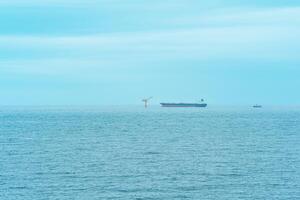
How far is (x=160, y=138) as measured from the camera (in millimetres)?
121062

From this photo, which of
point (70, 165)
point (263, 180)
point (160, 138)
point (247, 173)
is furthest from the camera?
point (160, 138)

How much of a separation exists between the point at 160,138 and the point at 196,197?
67.0 m

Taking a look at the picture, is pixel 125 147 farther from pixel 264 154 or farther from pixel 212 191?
pixel 212 191

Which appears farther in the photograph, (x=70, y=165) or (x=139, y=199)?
(x=70, y=165)

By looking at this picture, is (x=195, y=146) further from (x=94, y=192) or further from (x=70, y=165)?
(x=94, y=192)

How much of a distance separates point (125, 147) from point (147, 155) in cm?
1411

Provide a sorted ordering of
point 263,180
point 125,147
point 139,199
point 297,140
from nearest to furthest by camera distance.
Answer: point 139,199, point 263,180, point 125,147, point 297,140

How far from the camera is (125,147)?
98688 millimetres

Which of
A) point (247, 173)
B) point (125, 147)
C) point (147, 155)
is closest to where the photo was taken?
point (247, 173)

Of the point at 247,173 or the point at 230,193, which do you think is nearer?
the point at 230,193

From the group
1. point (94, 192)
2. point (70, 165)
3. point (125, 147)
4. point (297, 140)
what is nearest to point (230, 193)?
point (94, 192)

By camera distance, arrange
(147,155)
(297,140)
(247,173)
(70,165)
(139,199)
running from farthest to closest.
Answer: (297,140) → (147,155) → (70,165) → (247,173) → (139,199)

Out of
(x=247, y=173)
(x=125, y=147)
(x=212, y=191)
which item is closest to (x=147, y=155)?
(x=125, y=147)

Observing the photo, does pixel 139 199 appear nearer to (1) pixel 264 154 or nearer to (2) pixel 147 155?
(2) pixel 147 155
